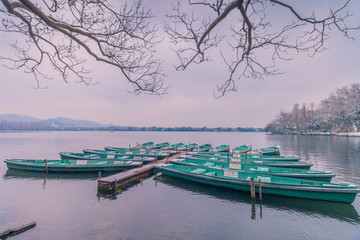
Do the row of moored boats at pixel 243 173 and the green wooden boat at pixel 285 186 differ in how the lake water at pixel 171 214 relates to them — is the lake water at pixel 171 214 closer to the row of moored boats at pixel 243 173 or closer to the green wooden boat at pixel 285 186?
the green wooden boat at pixel 285 186

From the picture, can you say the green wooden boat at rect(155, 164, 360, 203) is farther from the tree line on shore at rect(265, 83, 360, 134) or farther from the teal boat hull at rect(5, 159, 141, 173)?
the tree line on shore at rect(265, 83, 360, 134)

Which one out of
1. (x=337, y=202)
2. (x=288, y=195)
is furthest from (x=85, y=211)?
(x=337, y=202)

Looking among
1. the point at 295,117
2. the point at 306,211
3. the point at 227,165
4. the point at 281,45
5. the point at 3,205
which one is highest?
the point at 295,117

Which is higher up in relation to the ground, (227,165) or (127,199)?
(227,165)

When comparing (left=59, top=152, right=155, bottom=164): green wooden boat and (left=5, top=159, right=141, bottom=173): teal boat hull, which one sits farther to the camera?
(left=59, top=152, right=155, bottom=164): green wooden boat

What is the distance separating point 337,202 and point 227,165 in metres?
7.88

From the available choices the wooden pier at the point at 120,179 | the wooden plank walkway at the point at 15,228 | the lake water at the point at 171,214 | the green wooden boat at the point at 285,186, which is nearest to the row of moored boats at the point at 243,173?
the green wooden boat at the point at 285,186

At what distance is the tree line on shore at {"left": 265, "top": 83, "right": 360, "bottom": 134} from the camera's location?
67.7m

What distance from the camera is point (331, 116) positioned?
258 ft

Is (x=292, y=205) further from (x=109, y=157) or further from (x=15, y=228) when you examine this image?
(x=109, y=157)

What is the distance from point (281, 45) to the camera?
4.36m

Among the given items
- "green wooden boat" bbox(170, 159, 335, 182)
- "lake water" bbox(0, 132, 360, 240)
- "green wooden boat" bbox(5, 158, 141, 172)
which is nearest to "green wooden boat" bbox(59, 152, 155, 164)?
"green wooden boat" bbox(5, 158, 141, 172)

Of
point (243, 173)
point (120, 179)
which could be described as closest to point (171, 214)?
point (120, 179)

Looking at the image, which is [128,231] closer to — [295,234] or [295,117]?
[295,234]
